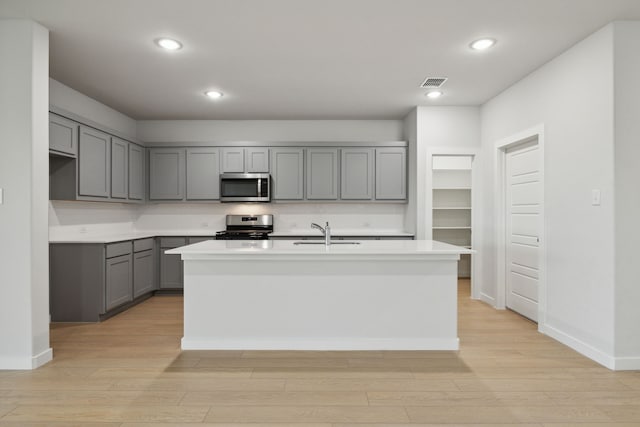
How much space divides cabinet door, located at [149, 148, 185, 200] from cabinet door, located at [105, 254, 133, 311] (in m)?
1.29

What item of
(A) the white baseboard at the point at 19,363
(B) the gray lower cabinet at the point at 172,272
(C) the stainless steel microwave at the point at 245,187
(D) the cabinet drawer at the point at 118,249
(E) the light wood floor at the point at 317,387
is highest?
(C) the stainless steel microwave at the point at 245,187

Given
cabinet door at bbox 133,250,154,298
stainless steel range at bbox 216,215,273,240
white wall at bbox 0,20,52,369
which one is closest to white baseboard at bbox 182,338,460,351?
white wall at bbox 0,20,52,369

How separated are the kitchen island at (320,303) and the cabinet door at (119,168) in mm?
2401

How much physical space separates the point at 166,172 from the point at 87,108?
4.29ft

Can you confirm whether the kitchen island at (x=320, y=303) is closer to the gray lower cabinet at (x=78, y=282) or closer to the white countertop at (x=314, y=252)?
the white countertop at (x=314, y=252)

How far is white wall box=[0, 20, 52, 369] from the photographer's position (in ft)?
9.61

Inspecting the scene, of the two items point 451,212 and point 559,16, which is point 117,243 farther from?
point 451,212

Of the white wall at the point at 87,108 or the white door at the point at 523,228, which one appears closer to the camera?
the white door at the point at 523,228

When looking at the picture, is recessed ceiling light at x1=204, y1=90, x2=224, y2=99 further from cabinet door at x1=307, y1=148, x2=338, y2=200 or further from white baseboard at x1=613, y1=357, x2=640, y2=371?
white baseboard at x1=613, y1=357, x2=640, y2=371

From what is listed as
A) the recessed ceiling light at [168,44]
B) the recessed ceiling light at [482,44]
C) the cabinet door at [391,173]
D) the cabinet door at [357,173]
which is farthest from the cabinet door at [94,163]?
the recessed ceiling light at [482,44]

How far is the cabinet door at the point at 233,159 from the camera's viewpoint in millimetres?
5785

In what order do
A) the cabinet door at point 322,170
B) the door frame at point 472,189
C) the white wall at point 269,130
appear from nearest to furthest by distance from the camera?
the door frame at point 472,189, the cabinet door at point 322,170, the white wall at point 269,130

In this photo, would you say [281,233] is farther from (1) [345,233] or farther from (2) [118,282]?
(2) [118,282]

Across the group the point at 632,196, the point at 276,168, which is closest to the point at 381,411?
the point at 632,196
